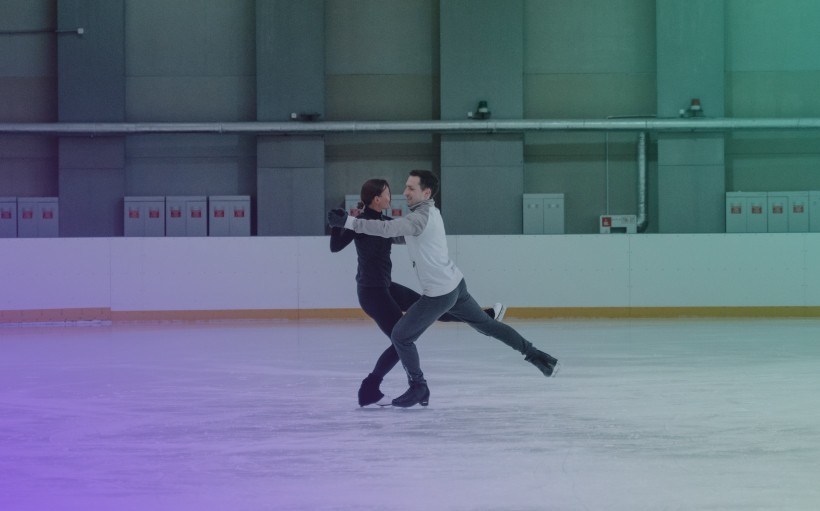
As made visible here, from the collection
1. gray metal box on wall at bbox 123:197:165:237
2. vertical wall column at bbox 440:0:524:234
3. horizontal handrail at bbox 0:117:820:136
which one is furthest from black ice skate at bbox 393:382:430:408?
gray metal box on wall at bbox 123:197:165:237

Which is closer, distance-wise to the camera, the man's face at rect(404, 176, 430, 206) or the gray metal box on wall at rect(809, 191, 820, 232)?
the man's face at rect(404, 176, 430, 206)

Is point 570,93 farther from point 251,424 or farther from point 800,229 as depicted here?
point 251,424

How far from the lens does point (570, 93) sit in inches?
687

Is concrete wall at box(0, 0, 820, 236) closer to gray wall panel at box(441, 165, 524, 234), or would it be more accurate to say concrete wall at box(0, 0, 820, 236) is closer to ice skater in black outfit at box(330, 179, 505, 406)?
gray wall panel at box(441, 165, 524, 234)

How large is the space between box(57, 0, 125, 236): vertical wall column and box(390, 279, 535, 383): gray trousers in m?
12.3

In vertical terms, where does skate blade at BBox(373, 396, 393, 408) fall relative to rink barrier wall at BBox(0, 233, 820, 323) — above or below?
below

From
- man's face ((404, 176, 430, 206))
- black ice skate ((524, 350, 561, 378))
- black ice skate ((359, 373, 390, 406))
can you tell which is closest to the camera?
man's face ((404, 176, 430, 206))

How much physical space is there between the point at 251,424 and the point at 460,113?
12115mm

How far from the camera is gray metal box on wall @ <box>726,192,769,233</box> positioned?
53.9 feet

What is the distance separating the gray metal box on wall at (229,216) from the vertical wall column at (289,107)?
0.98 feet

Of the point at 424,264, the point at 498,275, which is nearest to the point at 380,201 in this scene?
the point at 424,264

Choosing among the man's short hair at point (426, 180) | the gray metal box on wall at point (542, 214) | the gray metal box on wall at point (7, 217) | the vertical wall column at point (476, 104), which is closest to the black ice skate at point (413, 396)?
the man's short hair at point (426, 180)

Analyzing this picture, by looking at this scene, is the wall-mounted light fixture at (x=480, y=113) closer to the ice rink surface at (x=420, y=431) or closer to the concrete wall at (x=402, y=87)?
the concrete wall at (x=402, y=87)

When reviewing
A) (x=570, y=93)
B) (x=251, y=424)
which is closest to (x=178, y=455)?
(x=251, y=424)
